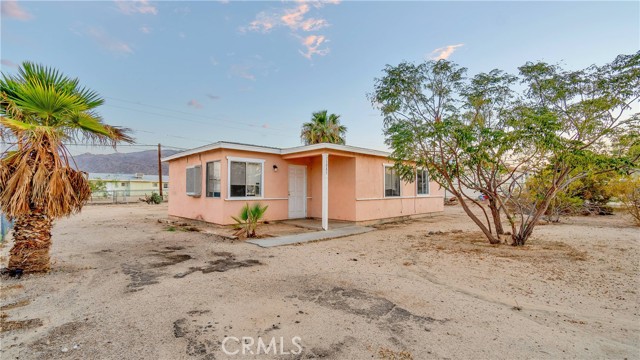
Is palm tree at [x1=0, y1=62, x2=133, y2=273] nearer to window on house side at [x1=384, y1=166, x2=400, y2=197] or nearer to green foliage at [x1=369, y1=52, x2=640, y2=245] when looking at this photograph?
green foliage at [x1=369, y1=52, x2=640, y2=245]

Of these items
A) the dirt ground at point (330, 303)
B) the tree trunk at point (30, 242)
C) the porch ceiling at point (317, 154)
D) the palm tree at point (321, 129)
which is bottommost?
the dirt ground at point (330, 303)

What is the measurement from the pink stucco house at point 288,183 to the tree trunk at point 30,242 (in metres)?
4.87

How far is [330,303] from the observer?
11.5 feet

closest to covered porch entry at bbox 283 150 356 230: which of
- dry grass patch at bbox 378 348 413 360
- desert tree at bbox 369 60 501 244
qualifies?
desert tree at bbox 369 60 501 244

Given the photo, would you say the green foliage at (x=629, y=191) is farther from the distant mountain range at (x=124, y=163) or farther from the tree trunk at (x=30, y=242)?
the distant mountain range at (x=124, y=163)

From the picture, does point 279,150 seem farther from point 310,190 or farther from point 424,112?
point 424,112

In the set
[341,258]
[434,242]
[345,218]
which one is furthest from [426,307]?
[345,218]

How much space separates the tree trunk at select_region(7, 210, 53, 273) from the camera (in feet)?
14.2

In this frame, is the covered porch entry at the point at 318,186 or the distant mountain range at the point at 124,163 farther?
the distant mountain range at the point at 124,163

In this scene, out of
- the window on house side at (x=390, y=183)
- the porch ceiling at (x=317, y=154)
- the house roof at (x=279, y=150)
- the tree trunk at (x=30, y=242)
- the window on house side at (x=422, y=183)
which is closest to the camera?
the tree trunk at (x=30, y=242)

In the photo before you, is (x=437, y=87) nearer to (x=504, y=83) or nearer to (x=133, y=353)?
(x=504, y=83)

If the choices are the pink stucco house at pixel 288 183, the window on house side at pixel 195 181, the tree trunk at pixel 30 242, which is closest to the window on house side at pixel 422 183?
the pink stucco house at pixel 288 183

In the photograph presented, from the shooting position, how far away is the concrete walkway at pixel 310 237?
7089 mm

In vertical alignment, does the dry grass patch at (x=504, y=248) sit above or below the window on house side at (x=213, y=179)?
below
